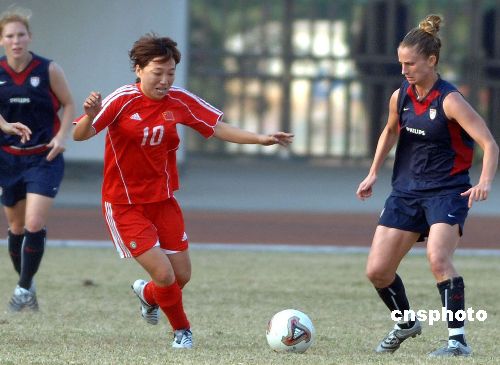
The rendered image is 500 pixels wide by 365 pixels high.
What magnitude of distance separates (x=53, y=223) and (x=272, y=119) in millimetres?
10027

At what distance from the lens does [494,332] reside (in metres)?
8.16

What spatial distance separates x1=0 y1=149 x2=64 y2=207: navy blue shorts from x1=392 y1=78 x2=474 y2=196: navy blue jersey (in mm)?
2850

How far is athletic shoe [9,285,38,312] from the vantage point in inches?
346

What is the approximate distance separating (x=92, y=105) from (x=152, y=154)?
1.68ft

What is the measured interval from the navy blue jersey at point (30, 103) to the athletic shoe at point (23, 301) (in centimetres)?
101

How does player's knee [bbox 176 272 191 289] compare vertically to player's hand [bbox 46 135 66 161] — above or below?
below

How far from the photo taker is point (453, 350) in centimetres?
680

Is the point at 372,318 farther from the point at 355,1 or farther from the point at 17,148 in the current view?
the point at 355,1

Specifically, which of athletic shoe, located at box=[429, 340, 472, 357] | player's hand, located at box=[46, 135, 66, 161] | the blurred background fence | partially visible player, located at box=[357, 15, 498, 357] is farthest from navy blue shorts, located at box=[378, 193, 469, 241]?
the blurred background fence

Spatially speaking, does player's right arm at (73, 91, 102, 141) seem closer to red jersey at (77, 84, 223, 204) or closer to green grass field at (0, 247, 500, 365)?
red jersey at (77, 84, 223, 204)

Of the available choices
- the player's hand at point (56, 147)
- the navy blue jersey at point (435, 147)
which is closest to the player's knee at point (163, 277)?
the navy blue jersey at point (435, 147)

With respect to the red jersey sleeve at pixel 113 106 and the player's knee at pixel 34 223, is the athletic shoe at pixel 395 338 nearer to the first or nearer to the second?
the red jersey sleeve at pixel 113 106

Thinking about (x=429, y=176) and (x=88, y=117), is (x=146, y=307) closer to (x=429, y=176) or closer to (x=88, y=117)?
(x=88, y=117)

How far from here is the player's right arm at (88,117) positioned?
6.81m
